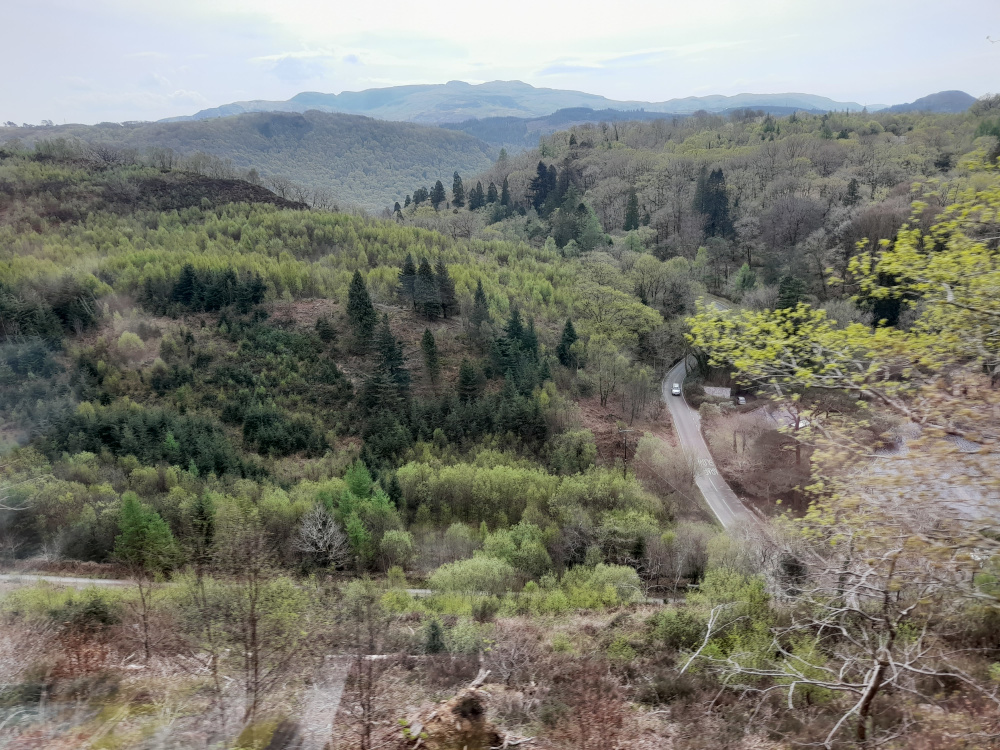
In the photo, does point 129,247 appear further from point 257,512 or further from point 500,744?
point 500,744

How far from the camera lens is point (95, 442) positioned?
114ft

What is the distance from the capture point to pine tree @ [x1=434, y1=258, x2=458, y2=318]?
5197cm

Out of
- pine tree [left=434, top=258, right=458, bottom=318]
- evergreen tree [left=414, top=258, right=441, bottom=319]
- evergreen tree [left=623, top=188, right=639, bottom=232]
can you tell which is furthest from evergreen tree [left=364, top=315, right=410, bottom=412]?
evergreen tree [left=623, top=188, right=639, bottom=232]

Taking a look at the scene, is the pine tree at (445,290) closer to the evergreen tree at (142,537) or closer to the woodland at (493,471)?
the woodland at (493,471)

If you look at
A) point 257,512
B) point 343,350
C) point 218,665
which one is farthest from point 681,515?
point 343,350

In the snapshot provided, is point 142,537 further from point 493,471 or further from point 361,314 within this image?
point 361,314

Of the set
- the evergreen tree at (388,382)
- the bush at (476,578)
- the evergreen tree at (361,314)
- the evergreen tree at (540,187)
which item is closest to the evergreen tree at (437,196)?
the evergreen tree at (540,187)

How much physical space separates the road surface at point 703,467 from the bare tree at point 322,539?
20.4m

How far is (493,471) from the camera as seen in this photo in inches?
1225

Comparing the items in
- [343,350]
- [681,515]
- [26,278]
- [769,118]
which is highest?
[769,118]

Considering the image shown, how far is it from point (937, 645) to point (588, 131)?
159737 millimetres

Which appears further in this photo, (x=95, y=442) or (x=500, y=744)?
(x=95, y=442)

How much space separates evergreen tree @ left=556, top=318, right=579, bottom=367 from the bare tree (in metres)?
25.8

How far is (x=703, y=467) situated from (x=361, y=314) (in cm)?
2998
